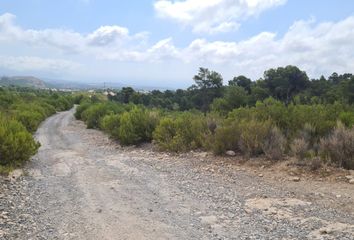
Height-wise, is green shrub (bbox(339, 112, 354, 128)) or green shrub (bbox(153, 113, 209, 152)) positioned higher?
green shrub (bbox(339, 112, 354, 128))

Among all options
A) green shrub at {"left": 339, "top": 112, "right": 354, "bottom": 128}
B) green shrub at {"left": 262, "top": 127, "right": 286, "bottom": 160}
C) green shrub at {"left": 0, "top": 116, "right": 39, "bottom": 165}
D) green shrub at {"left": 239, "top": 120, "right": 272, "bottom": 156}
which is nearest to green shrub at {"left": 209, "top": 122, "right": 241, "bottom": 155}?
green shrub at {"left": 239, "top": 120, "right": 272, "bottom": 156}

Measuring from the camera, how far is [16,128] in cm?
1253

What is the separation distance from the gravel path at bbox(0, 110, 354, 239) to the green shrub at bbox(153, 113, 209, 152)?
1991mm

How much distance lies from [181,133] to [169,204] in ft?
21.5

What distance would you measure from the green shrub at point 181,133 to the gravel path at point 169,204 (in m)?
1.99

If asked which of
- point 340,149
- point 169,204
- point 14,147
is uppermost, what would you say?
point 340,149

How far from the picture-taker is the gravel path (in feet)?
19.0

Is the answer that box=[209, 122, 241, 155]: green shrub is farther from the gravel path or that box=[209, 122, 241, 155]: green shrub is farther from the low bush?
the low bush

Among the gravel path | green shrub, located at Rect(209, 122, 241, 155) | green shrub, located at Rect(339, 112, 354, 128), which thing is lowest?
the gravel path

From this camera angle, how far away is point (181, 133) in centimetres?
1372

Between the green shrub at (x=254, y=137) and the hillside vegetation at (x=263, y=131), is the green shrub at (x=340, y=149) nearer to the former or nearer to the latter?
the hillside vegetation at (x=263, y=131)

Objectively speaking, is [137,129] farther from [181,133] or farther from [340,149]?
[340,149]

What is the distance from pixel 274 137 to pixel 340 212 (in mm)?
4183

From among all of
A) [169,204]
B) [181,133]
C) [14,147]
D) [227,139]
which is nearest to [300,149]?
[227,139]
